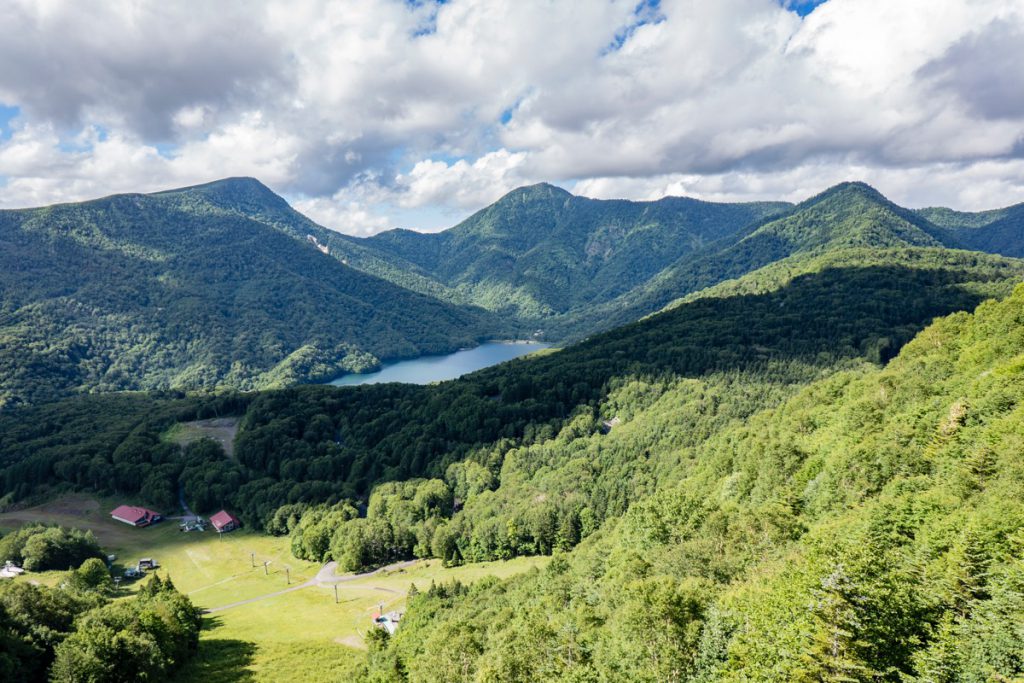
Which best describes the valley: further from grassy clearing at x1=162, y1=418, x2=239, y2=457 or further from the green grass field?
grassy clearing at x1=162, y1=418, x2=239, y2=457

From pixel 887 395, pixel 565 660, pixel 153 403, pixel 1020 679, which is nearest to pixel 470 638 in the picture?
pixel 565 660

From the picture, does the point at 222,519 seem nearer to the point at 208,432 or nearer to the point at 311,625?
the point at 208,432

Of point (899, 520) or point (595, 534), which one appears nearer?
point (899, 520)

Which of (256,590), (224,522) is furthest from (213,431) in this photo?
(256,590)

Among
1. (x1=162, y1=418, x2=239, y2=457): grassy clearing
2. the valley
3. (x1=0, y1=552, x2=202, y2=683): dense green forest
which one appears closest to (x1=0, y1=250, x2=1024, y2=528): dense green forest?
the valley

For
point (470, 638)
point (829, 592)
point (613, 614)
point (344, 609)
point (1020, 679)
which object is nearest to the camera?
point (1020, 679)

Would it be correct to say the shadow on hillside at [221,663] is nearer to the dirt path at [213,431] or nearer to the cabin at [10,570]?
the cabin at [10,570]

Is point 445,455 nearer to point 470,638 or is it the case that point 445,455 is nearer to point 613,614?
point 470,638
